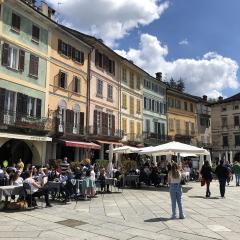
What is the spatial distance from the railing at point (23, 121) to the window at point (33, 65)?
3.06 metres

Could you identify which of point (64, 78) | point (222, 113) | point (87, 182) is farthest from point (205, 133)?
point (87, 182)

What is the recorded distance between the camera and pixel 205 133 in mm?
58844

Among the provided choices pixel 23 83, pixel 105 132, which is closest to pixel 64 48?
pixel 23 83

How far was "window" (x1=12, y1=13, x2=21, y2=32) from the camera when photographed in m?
23.6

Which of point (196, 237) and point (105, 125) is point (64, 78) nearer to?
point (105, 125)

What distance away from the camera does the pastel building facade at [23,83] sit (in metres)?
22.7

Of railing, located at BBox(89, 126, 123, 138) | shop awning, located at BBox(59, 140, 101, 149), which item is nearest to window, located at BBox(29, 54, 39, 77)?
shop awning, located at BBox(59, 140, 101, 149)

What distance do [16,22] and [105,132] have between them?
13439mm

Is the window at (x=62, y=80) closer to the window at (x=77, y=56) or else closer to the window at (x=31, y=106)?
the window at (x=77, y=56)

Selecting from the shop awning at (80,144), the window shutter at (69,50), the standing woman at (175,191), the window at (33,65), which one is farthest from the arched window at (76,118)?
the standing woman at (175,191)

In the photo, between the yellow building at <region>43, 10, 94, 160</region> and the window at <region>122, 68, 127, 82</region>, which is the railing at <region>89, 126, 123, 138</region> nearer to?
the yellow building at <region>43, 10, 94, 160</region>

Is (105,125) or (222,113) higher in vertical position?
(222,113)

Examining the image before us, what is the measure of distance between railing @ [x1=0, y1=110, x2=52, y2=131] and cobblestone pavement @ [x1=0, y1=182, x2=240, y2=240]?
1020 cm

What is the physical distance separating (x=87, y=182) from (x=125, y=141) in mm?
22814
